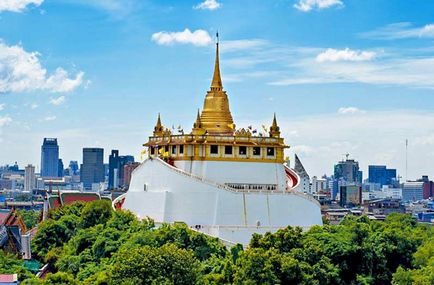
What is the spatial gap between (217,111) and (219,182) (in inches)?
278

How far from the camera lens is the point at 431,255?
70.4 m

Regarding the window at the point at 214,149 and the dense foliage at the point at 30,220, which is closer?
the window at the point at 214,149

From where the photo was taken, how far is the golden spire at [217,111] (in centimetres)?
8594

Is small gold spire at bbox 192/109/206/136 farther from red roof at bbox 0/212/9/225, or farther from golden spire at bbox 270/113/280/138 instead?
red roof at bbox 0/212/9/225

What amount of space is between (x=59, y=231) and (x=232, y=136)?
53.6ft

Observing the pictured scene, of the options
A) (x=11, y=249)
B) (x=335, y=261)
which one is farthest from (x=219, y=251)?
(x=11, y=249)

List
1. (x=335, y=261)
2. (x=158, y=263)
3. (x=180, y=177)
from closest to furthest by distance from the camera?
1. (x=158, y=263)
2. (x=335, y=261)
3. (x=180, y=177)

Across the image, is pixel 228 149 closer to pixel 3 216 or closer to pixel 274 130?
pixel 274 130

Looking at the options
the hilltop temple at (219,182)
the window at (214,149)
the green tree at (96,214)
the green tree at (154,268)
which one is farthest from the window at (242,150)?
the green tree at (154,268)

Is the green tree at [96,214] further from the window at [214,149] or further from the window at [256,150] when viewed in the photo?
the window at [256,150]

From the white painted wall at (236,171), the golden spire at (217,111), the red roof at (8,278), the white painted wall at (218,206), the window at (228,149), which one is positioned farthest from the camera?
the golden spire at (217,111)

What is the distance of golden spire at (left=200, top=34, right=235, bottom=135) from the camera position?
85.9 meters

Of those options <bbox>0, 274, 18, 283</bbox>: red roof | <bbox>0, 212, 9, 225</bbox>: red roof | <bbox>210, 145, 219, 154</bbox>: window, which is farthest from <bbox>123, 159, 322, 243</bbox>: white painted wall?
<bbox>0, 212, 9, 225</bbox>: red roof

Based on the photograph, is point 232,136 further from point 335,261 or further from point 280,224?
point 335,261
